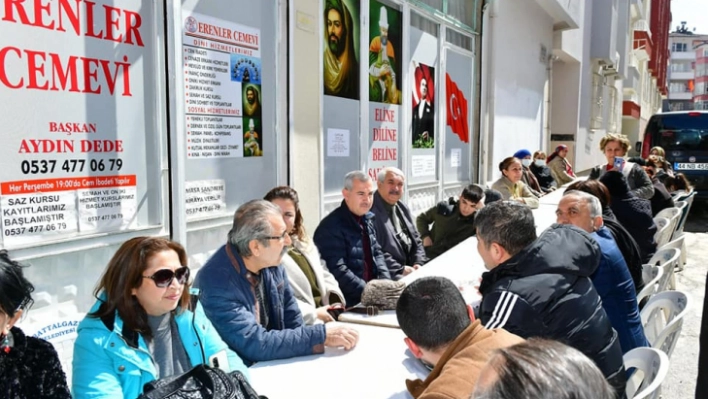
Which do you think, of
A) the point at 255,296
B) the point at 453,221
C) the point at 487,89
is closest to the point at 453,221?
the point at 453,221

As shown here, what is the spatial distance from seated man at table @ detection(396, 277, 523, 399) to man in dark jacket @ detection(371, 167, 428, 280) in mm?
2634

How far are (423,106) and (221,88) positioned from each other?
436cm

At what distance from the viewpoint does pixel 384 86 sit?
7.16 meters

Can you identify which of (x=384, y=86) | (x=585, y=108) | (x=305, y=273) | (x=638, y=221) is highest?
(x=585, y=108)

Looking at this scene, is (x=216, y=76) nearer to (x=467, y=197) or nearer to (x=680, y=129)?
(x=467, y=197)

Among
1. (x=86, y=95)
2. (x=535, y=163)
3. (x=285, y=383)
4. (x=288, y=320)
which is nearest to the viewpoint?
(x=285, y=383)

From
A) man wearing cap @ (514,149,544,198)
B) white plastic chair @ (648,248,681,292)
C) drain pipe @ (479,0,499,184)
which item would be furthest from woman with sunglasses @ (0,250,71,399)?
drain pipe @ (479,0,499,184)

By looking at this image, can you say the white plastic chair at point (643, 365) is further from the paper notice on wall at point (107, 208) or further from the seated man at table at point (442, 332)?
the paper notice on wall at point (107, 208)

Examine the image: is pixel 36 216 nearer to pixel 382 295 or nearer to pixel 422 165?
pixel 382 295

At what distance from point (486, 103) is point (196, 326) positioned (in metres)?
8.90

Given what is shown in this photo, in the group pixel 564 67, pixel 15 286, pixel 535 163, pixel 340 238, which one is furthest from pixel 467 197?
pixel 564 67

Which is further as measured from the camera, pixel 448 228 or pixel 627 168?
pixel 627 168

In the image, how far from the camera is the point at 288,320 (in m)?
3.02

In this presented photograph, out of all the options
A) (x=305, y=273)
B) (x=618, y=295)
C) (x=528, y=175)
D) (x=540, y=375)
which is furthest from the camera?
(x=528, y=175)
